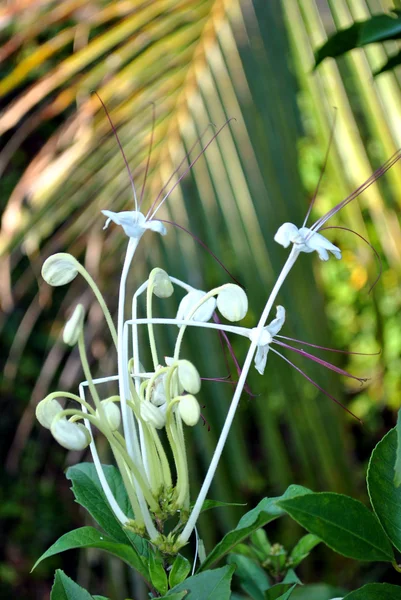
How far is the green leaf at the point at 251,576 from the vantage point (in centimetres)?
51

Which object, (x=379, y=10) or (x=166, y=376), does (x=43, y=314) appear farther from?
(x=166, y=376)

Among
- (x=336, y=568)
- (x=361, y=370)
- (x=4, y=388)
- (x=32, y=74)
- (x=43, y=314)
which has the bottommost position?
(x=336, y=568)

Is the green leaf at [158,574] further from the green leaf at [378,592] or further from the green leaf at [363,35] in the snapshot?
the green leaf at [363,35]

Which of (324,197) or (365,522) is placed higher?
(324,197)

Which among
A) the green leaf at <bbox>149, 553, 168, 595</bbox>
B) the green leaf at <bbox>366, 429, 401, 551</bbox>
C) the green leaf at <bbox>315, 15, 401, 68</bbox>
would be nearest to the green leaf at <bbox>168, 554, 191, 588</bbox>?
the green leaf at <bbox>149, 553, 168, 595</bbox>

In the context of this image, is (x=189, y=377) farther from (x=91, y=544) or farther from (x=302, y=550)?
(x=302, y=550)

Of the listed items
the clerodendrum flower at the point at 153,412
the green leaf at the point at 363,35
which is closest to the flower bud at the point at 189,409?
the clerodendrum flower at the point at 153,412

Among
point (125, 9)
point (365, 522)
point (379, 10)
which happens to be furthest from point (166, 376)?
point (125, 9)

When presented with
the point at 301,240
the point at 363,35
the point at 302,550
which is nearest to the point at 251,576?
the point at 302,550

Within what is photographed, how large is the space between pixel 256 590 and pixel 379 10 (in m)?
0.68

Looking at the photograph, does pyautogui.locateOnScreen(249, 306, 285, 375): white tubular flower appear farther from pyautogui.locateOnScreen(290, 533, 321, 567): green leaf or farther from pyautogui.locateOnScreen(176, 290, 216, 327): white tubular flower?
pyautogui.locateOnScreen(290, 533, 321, 567): green leaf

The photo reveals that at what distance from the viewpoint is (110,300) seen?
1182 millimetres

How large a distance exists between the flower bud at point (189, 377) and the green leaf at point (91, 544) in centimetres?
9

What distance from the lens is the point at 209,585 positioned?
360 millimetres
